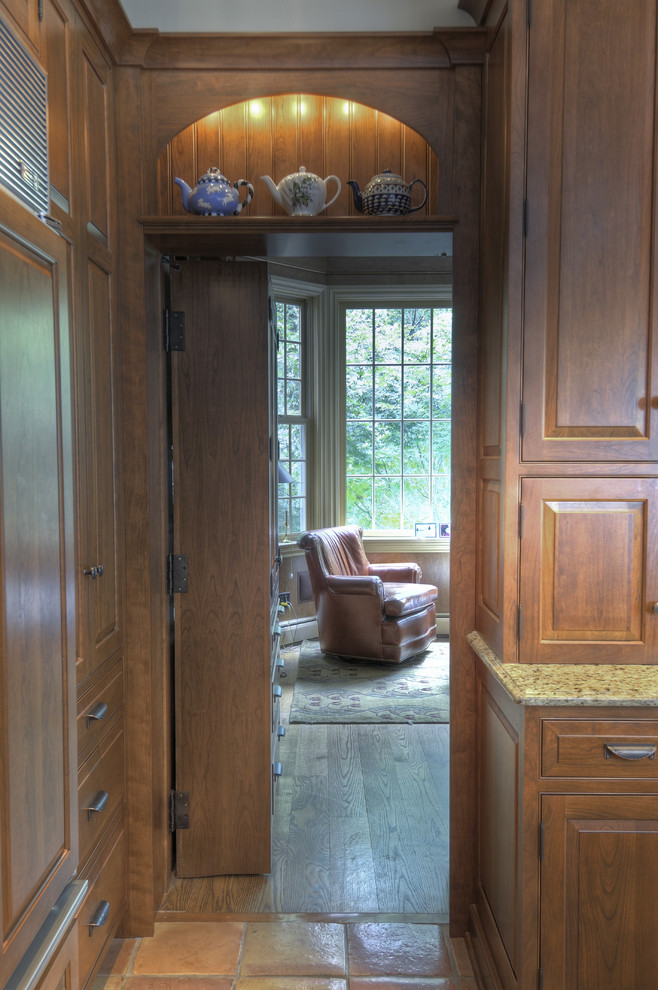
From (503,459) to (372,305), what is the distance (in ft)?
14.7

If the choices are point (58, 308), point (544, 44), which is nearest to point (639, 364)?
point (544, 44)

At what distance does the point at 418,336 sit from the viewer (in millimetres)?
6133

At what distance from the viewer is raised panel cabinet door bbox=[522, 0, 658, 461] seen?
5.90 feet

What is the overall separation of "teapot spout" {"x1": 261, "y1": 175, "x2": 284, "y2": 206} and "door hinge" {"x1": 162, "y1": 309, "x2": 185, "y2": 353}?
52 cm

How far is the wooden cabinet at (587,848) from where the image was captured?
166cm

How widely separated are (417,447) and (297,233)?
409cm

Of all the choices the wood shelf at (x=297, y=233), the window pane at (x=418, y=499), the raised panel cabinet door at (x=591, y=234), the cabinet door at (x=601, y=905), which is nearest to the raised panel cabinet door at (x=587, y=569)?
the raised panel cabinet door at (x=591, y=234)

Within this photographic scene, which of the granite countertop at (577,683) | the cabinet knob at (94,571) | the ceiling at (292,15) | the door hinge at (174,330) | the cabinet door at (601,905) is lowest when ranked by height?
the cabinet door at (601,905)

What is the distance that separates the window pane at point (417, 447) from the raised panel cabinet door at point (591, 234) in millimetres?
4326

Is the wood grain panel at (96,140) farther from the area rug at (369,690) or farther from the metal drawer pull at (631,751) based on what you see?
the area rug at (369,690)

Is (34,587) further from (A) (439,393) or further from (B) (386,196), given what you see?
(A) (439,393)

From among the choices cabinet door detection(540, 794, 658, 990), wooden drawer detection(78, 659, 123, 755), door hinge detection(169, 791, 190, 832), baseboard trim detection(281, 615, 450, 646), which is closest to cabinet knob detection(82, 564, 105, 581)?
wooden drawer detection(78, 659, 123, 755)

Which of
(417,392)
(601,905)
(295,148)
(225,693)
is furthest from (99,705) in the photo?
(417,392)

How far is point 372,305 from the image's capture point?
20.0ft
